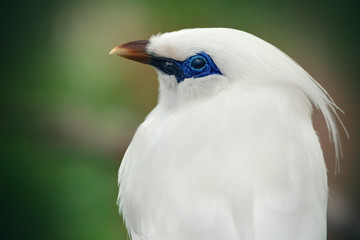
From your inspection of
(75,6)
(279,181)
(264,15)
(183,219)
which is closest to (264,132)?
(279,181)

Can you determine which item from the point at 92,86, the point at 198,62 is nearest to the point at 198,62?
the point at 198,62

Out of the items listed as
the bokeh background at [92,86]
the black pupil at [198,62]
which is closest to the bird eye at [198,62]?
the black pupil at [198,62]

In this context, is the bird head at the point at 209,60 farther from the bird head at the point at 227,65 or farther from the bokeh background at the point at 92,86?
the bokeh background at the point at 92,86

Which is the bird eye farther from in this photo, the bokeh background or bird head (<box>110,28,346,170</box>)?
the bokeh background

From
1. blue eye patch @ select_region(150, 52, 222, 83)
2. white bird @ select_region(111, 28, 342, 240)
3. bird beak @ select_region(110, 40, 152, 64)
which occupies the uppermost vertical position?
bird beak @ select_region(110, 40, 152, 64)

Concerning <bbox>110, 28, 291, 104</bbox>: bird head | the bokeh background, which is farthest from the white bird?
the bokeh background

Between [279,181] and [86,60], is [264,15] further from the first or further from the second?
[279,181]
